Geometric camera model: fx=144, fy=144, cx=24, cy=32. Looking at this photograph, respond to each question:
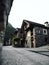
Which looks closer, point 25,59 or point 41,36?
point 25,59

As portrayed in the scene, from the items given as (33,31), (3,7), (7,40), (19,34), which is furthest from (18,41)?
(3,7)

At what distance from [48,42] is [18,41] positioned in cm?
1307

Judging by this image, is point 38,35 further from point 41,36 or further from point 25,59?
point 25,59

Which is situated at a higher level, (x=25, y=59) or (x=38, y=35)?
(x=38, y=35)

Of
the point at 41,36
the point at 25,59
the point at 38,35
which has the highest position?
the point at 38,35

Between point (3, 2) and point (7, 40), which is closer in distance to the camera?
point (3, 2)

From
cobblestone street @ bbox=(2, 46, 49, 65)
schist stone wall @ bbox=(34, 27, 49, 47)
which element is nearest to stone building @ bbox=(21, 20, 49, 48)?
schist stone wall @ bbox=(34, 27, 49, 47)

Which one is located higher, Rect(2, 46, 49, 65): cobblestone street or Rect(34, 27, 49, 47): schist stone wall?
Rect(34, 27, 49, 47): schist stone wall

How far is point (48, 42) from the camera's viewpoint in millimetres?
41781

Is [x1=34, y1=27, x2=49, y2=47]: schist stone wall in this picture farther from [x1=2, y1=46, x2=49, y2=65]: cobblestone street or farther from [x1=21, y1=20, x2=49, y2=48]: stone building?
[x1=2, y1=46, x2=49, y2=65]: cobblestone street

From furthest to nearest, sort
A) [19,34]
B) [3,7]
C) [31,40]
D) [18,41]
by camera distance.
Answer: [19,34] → [18,41] → [31,40] → [3,7]

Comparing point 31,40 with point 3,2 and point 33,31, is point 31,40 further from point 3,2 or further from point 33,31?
point 3,2

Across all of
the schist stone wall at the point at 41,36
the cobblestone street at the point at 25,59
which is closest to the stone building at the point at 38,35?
the schist stone wall at the point at 41,36

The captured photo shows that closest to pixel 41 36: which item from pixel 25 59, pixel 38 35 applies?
pixel 38 35
